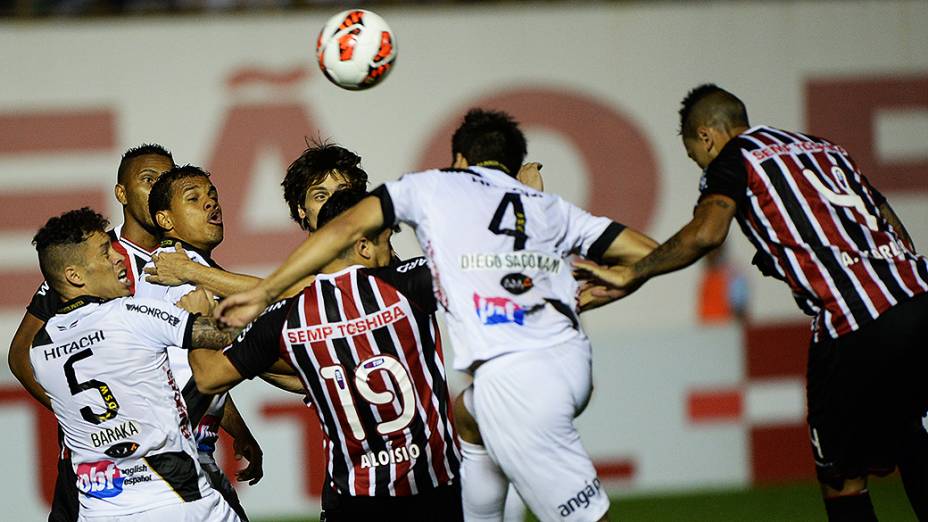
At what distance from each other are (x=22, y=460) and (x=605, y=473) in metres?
4.64

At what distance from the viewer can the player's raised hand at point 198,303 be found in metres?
5.21

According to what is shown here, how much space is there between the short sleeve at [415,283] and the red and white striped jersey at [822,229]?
141 centimetres

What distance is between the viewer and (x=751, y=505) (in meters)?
9.72

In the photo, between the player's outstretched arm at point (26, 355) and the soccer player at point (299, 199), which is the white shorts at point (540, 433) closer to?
the soccer player at point (299, 199)

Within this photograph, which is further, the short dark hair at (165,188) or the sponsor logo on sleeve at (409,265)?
the short dark hair at (165,188)

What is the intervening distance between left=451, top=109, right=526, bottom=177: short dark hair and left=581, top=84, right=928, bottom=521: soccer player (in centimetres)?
84

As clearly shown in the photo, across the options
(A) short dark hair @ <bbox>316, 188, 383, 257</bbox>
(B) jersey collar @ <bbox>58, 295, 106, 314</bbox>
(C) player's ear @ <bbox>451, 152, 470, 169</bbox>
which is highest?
(C) player's ear @ <bbox>451, 152, 470, 169</bbox>

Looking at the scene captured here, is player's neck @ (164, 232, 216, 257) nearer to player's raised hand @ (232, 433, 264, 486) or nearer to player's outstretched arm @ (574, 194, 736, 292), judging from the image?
player's raised hand @ (232, 433, 264, 486)

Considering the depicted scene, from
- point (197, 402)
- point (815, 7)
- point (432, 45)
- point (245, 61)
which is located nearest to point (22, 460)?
point (197, 402)

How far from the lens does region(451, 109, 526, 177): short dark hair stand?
16.7 feet

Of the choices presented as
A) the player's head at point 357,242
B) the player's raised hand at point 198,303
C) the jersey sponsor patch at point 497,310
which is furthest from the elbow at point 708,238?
the player's raised hand at point 198,303

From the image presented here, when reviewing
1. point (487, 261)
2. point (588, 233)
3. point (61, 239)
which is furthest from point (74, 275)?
point (588, 233)

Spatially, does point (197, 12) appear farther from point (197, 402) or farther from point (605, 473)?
point (197, 402)

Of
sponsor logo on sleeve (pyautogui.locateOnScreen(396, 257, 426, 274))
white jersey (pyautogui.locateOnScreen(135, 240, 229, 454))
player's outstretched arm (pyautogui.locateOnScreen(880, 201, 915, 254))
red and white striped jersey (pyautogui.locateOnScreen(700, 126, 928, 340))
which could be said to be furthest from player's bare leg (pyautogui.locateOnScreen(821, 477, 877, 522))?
white jersey (pyautogui.locateOnScreen(135, 240, 229, 454))
